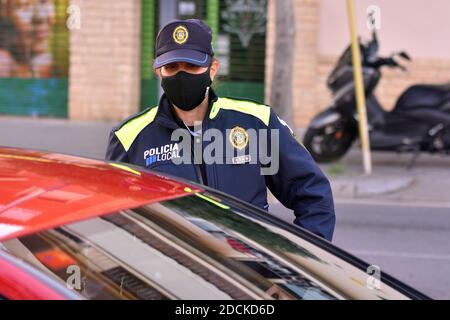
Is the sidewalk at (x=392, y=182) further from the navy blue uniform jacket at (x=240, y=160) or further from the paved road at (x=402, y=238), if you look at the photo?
the navy blue uniform jacket at (x=240, y=160)

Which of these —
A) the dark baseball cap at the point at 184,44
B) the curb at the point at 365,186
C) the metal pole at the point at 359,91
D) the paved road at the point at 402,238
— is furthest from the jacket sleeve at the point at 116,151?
the metal pole at the point at 359,91

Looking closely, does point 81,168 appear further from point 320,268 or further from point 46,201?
point 320,268

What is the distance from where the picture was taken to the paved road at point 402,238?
6.42 metres

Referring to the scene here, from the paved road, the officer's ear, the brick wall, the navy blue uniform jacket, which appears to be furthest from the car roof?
the brick wall

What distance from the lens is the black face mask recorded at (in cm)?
327

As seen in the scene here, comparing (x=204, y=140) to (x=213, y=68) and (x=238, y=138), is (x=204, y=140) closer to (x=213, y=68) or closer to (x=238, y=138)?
(x=238, y=138)

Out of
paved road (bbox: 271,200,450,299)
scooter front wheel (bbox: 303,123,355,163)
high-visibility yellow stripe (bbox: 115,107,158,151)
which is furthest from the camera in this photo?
scooter front wheel (bbox: 303,123,355,163)

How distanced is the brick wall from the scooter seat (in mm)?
5764

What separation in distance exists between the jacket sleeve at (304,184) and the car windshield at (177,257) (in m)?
0.63

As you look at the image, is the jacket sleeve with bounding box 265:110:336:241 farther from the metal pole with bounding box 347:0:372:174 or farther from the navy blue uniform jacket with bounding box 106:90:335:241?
the metal pole with bounding box 347:0:372:174

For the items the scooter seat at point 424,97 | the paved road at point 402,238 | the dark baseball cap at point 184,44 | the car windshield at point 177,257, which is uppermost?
the dark baseball cap at point 184,44

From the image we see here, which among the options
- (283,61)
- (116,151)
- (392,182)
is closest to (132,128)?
(116,151)
